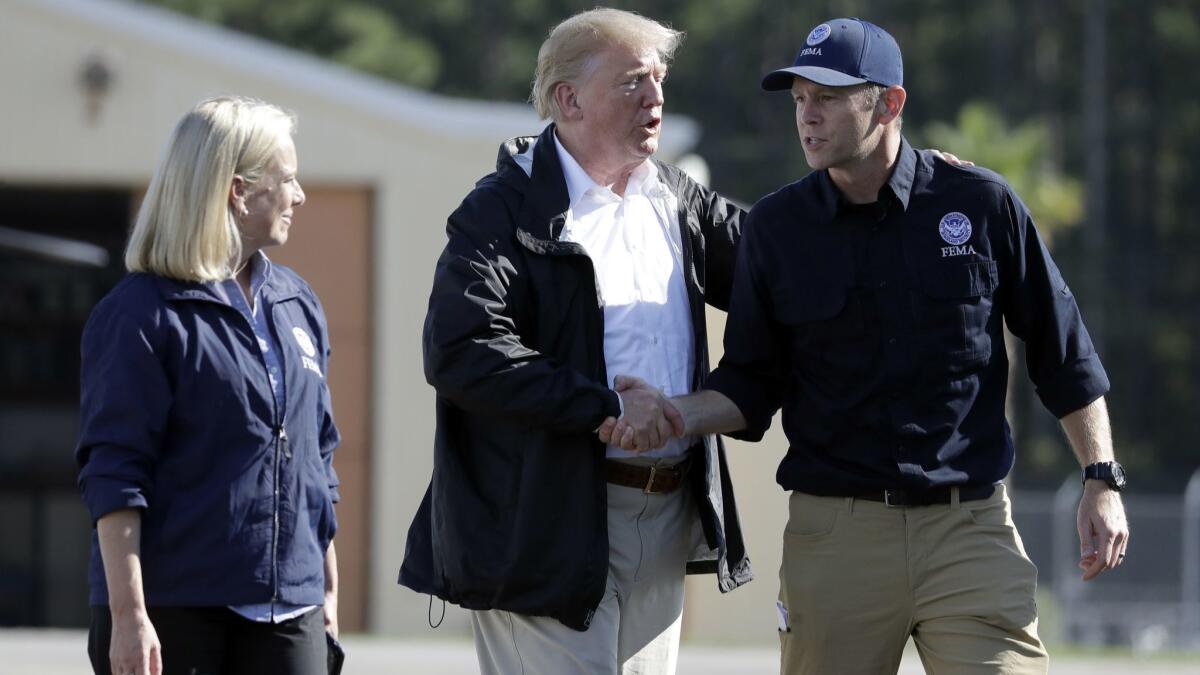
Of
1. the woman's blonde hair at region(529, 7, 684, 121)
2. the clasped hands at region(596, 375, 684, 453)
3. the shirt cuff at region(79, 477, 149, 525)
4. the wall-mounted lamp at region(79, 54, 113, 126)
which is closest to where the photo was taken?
the shirt cuff at region(79, 477, 149, 525)

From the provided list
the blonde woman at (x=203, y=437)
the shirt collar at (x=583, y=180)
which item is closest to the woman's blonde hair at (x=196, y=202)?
the blonde woman at (x=203, y=437)

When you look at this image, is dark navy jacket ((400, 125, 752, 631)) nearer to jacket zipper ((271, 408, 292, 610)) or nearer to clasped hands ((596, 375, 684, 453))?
clasped hands ((596, 375, 684, 453))

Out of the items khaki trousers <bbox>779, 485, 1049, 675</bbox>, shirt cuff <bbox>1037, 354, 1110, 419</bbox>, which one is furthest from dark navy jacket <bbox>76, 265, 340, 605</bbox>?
shirt cuff <bbox>1037, 354, 1110, 419</bbox>

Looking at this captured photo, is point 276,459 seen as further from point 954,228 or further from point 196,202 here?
point 954,228

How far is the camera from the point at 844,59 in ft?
14.4

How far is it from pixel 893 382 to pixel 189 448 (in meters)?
1.72

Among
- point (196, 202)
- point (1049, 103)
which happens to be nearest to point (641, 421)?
point (196, 202)

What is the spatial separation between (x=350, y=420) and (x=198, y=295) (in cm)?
1451

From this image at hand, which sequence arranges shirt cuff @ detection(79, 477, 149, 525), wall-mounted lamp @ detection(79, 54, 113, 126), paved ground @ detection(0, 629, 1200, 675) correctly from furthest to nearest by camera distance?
1. wall-mounted lamp @ detection(79, 54, 113, 126)
2. paved ground @ detection(0, 629, 1200, 675)
3. shirt cuff @ detection(79, 477, 149, 525)

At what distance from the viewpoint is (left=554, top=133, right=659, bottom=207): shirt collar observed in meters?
4.47

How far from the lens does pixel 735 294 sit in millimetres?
4562

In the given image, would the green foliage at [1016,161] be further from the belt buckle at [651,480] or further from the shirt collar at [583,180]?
the belt buckle at [651,480]

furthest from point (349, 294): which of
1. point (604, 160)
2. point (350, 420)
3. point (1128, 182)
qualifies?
point (1128, 182)

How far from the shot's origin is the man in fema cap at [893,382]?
429cm
